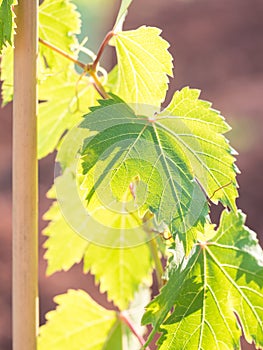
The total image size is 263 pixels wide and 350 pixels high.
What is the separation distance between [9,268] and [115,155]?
275 centimetres

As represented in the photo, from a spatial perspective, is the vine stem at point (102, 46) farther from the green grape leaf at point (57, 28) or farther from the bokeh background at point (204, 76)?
the bokeh background at point (204, 76)

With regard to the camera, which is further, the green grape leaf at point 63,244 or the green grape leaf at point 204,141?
the green grape leaf at point 63,244

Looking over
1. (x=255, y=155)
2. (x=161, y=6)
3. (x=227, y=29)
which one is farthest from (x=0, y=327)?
(x=161, y=6)

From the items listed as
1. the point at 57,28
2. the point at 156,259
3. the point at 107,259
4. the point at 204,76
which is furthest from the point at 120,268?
the point at 204,76

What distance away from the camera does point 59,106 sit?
0.84 m

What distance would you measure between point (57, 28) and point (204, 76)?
5.09 meters

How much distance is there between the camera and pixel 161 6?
Result: 7.09 m

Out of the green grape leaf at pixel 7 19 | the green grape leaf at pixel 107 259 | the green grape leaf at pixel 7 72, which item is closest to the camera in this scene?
the green grape leaf at pixel 7 19

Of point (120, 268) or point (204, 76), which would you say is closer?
point (120, 268)

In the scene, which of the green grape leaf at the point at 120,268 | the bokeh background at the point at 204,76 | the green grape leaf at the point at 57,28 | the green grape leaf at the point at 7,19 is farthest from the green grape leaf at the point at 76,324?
the bokeh background at the point at 204,76

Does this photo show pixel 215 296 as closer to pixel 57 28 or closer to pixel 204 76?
pixel 57 28

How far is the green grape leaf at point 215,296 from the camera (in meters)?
0.62

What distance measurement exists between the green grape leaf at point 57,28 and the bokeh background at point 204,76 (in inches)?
80.0

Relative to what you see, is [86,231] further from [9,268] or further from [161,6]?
[161,6]
